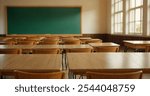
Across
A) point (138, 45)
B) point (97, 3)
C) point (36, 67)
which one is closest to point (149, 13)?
point (138, 45)

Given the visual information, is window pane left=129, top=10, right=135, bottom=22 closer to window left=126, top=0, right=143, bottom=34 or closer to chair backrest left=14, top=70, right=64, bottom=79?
window left=126, top=0, right=143, bottom=34

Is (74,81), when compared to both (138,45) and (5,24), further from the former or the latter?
(5,24)

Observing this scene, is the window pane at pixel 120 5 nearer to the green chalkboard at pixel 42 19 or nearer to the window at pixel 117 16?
the window at pixel 117 16

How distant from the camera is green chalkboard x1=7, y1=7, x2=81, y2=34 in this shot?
16.6 m

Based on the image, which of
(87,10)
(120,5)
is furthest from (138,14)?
(87,10)

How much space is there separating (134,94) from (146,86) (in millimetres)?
74

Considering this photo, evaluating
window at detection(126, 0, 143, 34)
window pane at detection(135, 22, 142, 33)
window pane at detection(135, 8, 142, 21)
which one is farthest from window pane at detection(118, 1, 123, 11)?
window pane at detection(135, 22, 142, 33)

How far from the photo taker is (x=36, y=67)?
249cm

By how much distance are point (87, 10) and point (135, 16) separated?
17.2 feet

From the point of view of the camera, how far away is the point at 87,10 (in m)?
16.9

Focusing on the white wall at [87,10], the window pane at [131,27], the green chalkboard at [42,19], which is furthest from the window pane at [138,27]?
the green chalkboard at [42,19]

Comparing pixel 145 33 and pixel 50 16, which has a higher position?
pixel 50 16

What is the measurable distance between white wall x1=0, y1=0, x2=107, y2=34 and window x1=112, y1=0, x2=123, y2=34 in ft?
3.94

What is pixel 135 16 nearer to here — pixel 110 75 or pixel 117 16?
pixel 117 16
